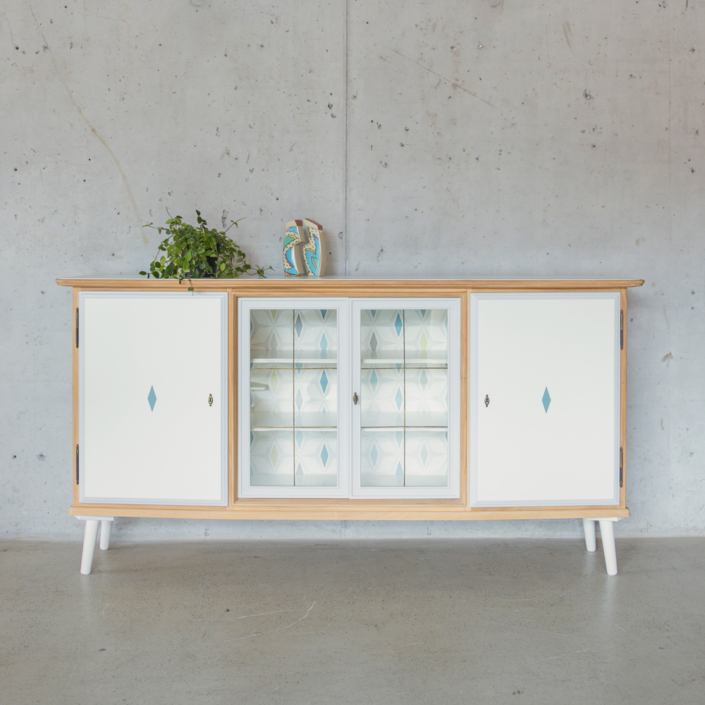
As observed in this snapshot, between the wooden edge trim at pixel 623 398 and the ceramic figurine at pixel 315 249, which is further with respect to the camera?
the ceramic figurine at pixel 315 249

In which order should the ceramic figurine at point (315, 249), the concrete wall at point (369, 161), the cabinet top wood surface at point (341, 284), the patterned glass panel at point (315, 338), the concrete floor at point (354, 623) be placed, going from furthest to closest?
the concrete wall at point (369, 161) → the ceramic figurine at point (315, 249) → the patterned glass panel at point (315, 338) → the cabinet top wood surface at point (341, 284) → the concrete floor at point (354, 623)

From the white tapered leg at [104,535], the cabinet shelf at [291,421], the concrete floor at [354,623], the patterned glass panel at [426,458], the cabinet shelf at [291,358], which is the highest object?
the cabinet shelf at [291,358]

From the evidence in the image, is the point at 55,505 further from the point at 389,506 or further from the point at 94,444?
the point at 389,506

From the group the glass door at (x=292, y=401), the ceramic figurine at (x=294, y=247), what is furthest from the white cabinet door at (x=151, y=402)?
the ceramic figurine at (x=294, y=247)

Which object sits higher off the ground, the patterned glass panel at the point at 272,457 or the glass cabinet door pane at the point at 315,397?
the glass cabinet door pane at the point at 315,397

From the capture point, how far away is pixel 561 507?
2145 mm

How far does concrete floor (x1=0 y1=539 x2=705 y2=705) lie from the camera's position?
1561 mm

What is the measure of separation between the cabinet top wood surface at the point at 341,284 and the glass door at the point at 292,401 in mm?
72

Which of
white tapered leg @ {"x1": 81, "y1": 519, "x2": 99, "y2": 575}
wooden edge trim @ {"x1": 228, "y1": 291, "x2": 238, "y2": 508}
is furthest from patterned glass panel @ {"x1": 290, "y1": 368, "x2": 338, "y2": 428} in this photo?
white tapered leg @ {"x1": 81, "y1": 519, "x2": 99, "y2": 575}

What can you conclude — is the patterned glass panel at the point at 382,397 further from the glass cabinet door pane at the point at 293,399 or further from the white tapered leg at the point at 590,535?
the white tapered leg at the point at 590,535

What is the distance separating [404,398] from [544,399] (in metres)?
0.56

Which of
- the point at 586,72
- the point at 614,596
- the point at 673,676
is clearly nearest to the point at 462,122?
the point at 586,72

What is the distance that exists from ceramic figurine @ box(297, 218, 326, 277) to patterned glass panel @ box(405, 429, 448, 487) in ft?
2.67

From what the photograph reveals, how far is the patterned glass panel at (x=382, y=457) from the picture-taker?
2244mm
